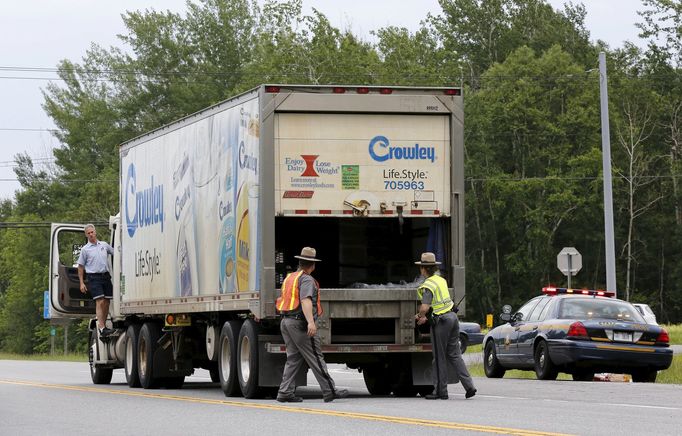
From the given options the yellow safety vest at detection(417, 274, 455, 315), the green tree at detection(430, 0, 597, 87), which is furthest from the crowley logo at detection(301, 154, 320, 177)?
the green tree at detection(430, 0, 597, 87)

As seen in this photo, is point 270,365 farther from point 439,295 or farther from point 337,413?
point 337,413

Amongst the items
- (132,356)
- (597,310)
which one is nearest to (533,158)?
(597,310)

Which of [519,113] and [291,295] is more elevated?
[519,113]

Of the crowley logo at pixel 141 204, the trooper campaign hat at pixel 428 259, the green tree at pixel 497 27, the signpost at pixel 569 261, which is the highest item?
the green tree at pixel 497 27

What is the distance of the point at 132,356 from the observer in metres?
24.3

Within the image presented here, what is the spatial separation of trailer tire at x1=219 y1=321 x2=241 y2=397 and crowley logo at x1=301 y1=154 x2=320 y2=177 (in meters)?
2.31

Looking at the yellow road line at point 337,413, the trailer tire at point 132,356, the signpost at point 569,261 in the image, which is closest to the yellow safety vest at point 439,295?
the yellow road line at point 337,413

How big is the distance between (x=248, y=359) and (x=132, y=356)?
5459 mm

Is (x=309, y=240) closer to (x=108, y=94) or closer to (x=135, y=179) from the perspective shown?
(x=135, y=179)

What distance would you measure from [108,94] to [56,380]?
68688mm

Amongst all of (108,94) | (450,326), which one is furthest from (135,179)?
(108,94)

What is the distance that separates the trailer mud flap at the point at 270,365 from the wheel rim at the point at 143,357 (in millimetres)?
4574

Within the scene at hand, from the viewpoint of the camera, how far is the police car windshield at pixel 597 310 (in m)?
25.5

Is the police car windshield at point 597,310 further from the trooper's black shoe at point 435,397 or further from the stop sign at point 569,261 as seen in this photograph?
the stop sign at point 569,261
